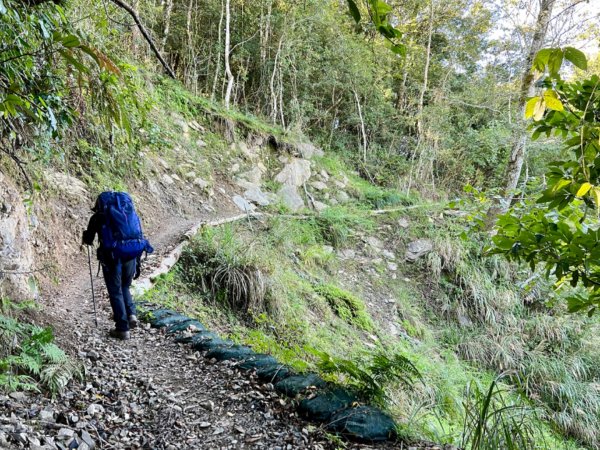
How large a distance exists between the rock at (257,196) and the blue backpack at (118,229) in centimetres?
748

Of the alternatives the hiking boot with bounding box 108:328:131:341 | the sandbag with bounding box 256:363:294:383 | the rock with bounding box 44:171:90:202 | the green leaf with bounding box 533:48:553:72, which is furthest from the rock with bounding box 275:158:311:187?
the green leaf with bounding box 533:48:553:72

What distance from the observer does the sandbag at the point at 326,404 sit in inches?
96.2

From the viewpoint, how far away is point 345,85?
49.4ft

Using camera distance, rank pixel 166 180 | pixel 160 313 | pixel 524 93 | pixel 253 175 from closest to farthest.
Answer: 1. pixel 160 313
2. pixel 524 93
3. pixel 166 180
4. pixel 253 175

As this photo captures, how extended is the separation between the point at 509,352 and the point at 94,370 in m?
7.26

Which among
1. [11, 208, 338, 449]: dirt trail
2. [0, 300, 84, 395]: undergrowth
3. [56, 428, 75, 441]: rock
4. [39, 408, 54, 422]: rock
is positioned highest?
[0, 300, 84, 395]: undergrowth

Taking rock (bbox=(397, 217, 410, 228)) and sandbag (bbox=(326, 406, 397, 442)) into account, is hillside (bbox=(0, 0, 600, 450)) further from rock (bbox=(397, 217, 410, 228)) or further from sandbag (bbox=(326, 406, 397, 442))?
rock (bbox=(397, 217, 410, 228))

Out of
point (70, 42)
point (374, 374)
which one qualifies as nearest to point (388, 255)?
→ point (374, 374)

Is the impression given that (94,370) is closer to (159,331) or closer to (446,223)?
(159,331)

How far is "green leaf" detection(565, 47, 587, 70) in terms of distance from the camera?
3.17 feet

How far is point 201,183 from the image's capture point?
984cm

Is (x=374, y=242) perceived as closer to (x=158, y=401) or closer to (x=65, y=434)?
(x=158, y=401)

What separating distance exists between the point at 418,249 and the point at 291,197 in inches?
164

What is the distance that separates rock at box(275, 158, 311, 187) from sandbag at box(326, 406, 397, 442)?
→ 9996 millimetres
